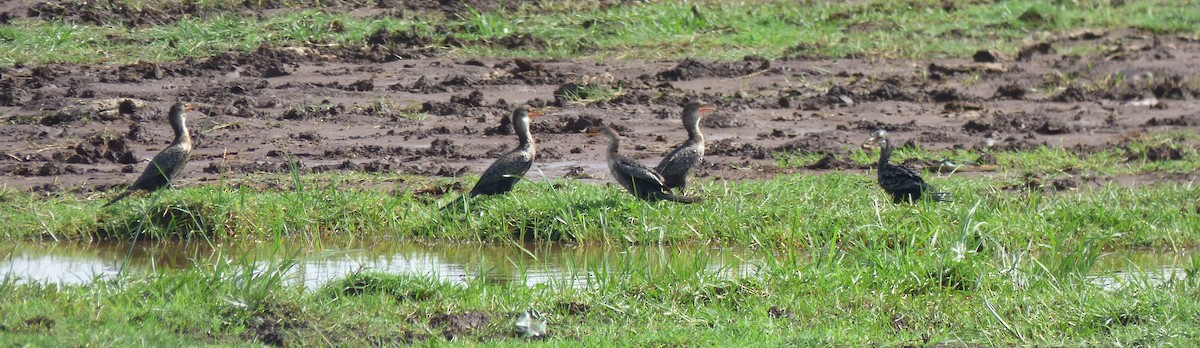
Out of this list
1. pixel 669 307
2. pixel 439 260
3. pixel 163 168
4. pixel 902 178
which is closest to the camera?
pixel 669 307

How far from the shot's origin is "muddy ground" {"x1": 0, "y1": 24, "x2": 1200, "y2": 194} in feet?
39.1

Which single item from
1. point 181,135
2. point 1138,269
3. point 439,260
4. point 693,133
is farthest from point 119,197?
point 1138,269

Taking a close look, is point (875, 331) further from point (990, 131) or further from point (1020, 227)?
point (990, 131)

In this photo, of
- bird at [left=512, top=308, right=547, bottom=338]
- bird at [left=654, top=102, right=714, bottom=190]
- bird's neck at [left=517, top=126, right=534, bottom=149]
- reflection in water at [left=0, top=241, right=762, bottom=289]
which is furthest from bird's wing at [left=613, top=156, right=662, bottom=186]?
bird at [left=512, top=308, right=547, bottom=338]

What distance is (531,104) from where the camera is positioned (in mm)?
13945

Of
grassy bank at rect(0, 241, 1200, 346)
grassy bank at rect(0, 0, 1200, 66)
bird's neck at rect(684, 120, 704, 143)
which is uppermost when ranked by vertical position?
grassy bank at rect(0, 241, 1200, 346)

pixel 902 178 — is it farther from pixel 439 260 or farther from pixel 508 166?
pixel 439 260

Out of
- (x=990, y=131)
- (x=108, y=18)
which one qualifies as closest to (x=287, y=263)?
(x=990, y=131)

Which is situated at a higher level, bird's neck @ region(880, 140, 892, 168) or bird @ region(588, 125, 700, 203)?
bird @ region(588, 125, 700, 203)

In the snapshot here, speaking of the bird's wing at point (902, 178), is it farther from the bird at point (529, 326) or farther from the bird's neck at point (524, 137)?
the bird at point (529, 326)

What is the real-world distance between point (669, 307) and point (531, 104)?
712 cm

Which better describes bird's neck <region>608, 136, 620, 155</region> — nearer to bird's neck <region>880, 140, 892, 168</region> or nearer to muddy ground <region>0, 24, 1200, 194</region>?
muddy ground <region>0, 24, 1200, 194</region>

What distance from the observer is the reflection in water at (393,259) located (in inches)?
318

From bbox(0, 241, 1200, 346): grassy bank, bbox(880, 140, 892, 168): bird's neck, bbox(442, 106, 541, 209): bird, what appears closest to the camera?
bbox(0, 241, 1200, 346): grassy bank
